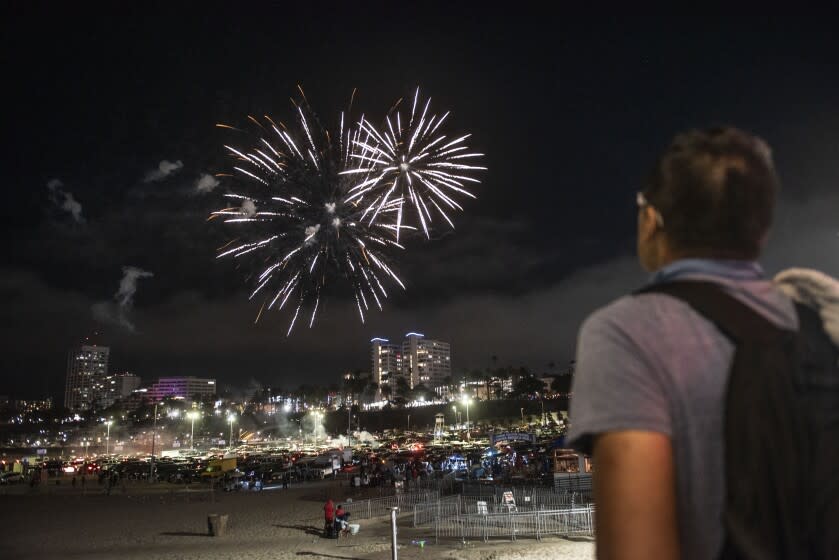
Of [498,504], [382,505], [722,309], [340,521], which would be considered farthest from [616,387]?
[382,505]

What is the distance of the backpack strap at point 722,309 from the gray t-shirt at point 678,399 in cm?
3

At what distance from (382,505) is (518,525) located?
891 cm

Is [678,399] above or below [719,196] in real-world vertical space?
below

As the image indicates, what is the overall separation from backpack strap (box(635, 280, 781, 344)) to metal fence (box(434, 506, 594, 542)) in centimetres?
2054

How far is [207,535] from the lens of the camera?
2330 cm

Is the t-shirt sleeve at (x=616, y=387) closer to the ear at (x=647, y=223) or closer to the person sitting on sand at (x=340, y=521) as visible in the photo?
the ear at (x=647, y=223)

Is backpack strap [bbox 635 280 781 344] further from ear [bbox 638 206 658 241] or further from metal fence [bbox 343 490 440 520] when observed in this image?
metal fence [bbox 343 490 440 520]

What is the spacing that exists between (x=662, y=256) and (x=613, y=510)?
715 mm

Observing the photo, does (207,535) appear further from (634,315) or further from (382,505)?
(634,315)

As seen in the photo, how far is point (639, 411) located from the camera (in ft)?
3.99

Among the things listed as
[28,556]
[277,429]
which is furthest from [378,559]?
[277,429]

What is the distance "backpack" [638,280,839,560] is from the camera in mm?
1194

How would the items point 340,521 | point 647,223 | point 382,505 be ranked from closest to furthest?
point 647,223 → point 340,521 → point 382,505

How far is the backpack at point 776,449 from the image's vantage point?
3.92 ft
